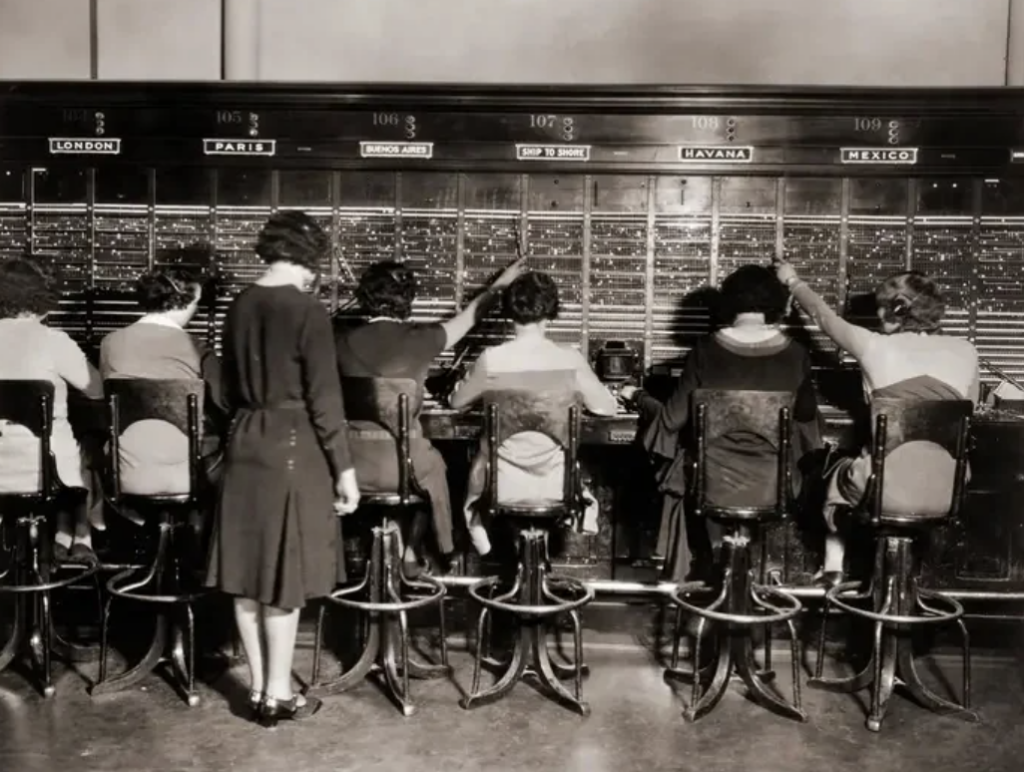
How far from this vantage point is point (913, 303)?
3.96 metres

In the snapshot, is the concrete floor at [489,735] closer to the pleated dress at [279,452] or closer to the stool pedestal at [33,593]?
the stool pedestal at [33,593]

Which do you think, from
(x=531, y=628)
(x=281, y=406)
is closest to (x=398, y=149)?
(x=281, y=406)

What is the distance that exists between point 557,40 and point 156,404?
284 cm

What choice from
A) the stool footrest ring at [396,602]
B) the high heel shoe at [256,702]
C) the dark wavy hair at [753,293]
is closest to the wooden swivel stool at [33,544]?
the high heel shoe at [256,702]

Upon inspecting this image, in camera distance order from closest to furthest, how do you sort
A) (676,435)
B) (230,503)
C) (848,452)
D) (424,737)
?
(230,503)
(424,737)
(676,435)
(848,452)

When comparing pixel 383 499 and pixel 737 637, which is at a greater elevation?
pixel 383 499

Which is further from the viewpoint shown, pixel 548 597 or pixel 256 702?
pixel 548 597

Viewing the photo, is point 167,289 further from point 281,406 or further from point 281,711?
point 281,711

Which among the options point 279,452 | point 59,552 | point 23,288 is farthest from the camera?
point 59,552

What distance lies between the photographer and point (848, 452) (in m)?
4.43

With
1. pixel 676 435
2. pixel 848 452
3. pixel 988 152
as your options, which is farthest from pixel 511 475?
pixel 988 152

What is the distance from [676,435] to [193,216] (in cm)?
253

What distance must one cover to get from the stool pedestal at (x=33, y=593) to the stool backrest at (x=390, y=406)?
4.15 ft

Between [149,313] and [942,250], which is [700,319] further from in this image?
[149,313]
